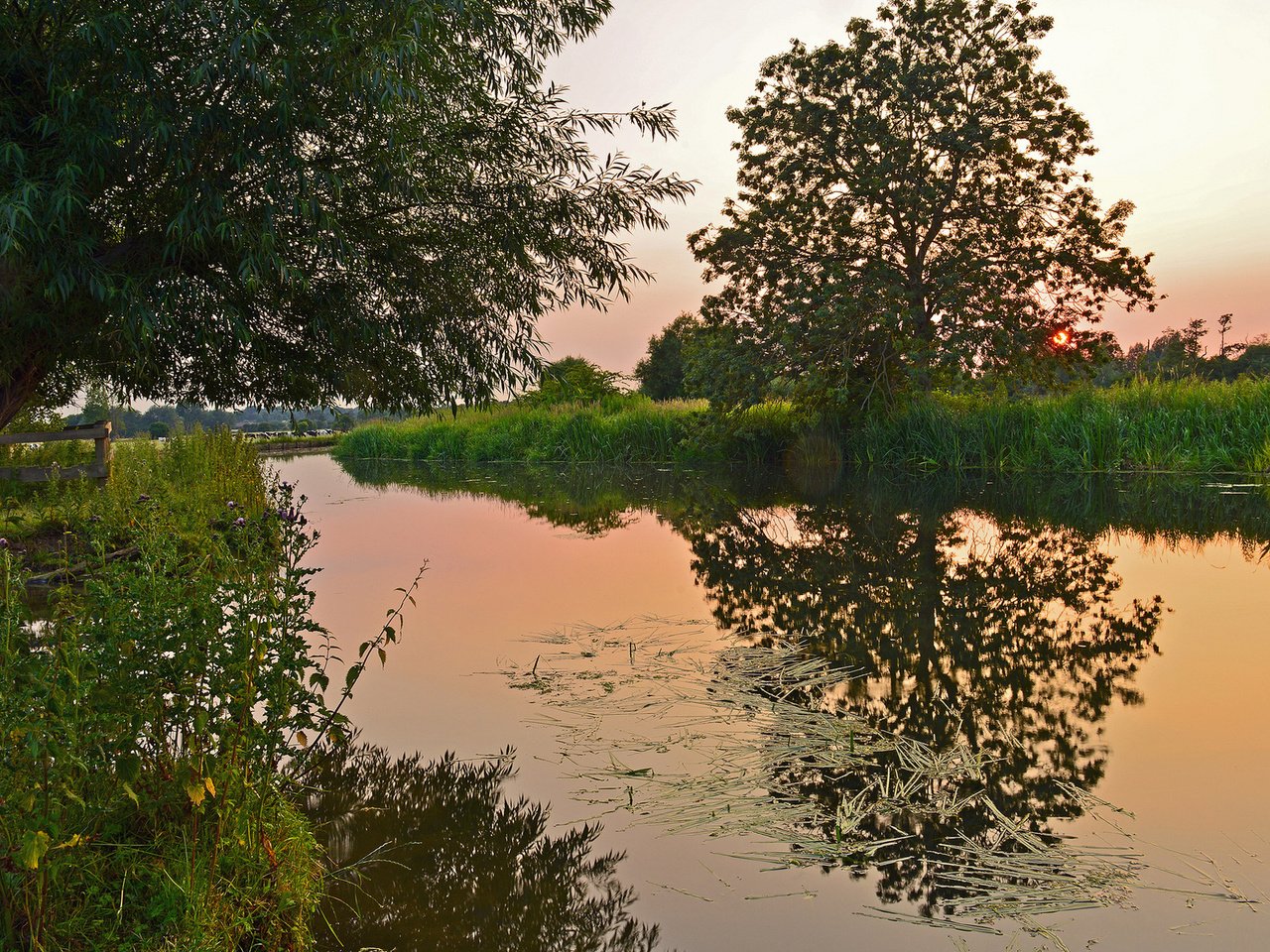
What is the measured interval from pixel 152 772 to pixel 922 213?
21.0 meters

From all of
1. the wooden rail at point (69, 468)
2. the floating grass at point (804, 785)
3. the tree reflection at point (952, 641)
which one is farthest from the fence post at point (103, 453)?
the floating grass at point (804, 785)

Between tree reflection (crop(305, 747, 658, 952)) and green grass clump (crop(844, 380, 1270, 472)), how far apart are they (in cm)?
1707

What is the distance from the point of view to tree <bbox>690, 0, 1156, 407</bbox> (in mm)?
19891

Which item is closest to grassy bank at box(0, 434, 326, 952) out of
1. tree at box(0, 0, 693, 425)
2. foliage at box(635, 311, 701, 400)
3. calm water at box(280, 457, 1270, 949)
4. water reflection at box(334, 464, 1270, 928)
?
calm water at box(280, 457, 1270, 949)

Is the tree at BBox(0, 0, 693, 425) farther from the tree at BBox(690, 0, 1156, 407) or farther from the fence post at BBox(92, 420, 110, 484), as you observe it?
the tree at BBox(690, 0, 1156, 407)

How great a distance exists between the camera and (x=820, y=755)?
3.86 meters

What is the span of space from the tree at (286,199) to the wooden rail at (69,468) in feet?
8.04

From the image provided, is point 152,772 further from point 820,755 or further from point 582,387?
point 582,387

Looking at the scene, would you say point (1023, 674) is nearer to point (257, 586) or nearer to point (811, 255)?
point (257, 586)

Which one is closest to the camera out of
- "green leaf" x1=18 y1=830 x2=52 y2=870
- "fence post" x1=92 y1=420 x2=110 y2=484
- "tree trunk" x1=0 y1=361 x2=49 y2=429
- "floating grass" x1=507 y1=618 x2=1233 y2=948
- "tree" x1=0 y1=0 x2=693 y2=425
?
"green leaf" x1=18 y1=830 x2=52 y2=870

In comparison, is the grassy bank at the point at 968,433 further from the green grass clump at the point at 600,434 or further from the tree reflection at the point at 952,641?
the tree reflection at the point at 952,641

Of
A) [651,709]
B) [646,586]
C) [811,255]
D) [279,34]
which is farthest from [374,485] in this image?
[651,709]

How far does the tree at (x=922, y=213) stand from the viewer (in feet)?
65.3

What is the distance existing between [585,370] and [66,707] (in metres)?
41.0
